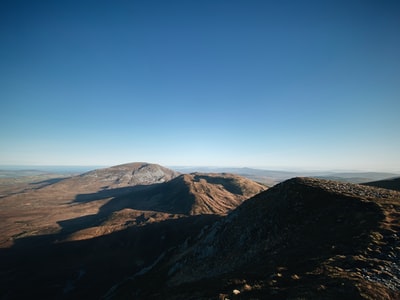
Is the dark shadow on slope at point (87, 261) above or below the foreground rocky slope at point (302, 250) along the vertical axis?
below

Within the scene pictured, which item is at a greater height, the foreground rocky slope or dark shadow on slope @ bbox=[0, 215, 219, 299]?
the foreground rocky slope

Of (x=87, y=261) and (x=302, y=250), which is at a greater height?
(x=302, y=250)

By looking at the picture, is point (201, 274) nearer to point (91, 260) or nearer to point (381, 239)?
point (381, 239)

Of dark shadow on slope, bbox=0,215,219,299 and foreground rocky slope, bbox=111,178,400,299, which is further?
dark shadow on slope, bbox=0,215,219,299

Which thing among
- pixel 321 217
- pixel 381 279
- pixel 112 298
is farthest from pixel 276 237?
pixel 112 298
